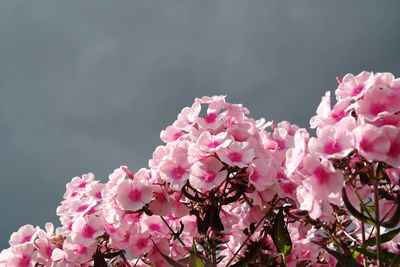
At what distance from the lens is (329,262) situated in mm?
3730

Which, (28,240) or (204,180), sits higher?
(28,240)

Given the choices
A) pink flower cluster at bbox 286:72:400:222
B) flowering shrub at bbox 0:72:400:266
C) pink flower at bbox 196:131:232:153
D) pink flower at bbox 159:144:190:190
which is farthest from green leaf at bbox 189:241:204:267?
pink flower cluster at bbox 286:72:400:222

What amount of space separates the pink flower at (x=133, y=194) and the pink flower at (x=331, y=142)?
1.13 m

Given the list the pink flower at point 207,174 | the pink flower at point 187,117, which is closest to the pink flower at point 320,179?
the pink flower at point 207,174

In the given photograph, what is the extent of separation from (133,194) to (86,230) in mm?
465

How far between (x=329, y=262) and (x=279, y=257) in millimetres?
390

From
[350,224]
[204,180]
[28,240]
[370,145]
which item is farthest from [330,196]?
[28,240]

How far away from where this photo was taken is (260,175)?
9.78ft

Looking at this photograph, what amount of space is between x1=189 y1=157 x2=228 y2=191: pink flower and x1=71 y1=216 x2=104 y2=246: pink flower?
80 centimetres

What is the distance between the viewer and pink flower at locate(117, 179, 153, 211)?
3035 mm

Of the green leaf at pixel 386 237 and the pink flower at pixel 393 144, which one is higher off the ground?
the pink flower at pixel 393 144

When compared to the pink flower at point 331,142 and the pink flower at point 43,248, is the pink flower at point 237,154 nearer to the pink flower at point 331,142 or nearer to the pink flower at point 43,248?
the pink flower at point 331,142

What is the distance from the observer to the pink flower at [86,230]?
321cm

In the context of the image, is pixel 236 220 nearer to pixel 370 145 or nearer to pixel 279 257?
pixel 279 257
